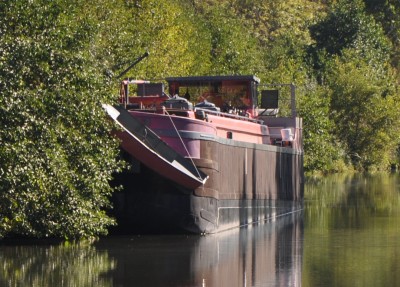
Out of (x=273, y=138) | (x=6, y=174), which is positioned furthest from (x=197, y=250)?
(x=273, y=138)

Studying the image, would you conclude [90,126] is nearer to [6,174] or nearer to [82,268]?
[6,174]

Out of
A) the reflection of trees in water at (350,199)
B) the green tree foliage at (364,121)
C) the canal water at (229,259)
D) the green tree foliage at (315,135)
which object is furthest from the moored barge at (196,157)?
the green tree foliage at (364,121)

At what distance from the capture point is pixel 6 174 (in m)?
27.9

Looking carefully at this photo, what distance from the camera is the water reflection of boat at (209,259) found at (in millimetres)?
24766

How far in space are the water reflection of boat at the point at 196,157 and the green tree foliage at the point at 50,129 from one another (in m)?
1.08

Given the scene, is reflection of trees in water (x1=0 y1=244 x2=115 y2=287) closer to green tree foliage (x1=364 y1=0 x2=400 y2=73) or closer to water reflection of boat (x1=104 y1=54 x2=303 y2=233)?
water reflection of boat (x1=104 y1=54 x2=303 y2=233)

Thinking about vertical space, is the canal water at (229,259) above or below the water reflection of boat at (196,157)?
below

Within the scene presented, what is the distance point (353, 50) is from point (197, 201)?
85940mm

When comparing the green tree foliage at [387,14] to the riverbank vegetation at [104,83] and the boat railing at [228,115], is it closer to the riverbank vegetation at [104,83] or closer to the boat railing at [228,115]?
the riverbank vegetation at [104,83]

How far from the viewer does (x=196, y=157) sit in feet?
106

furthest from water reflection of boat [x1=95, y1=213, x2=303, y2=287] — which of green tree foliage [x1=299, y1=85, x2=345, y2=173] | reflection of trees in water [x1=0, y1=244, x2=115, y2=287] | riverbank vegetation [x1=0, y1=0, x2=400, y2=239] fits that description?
green tree foliage [x1=299, y1=85, x2=345, y2=173]

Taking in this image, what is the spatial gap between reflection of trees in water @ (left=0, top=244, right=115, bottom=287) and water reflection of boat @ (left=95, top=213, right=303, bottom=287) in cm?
38

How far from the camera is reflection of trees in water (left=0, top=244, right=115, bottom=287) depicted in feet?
79.7

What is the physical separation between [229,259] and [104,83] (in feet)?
19.1
